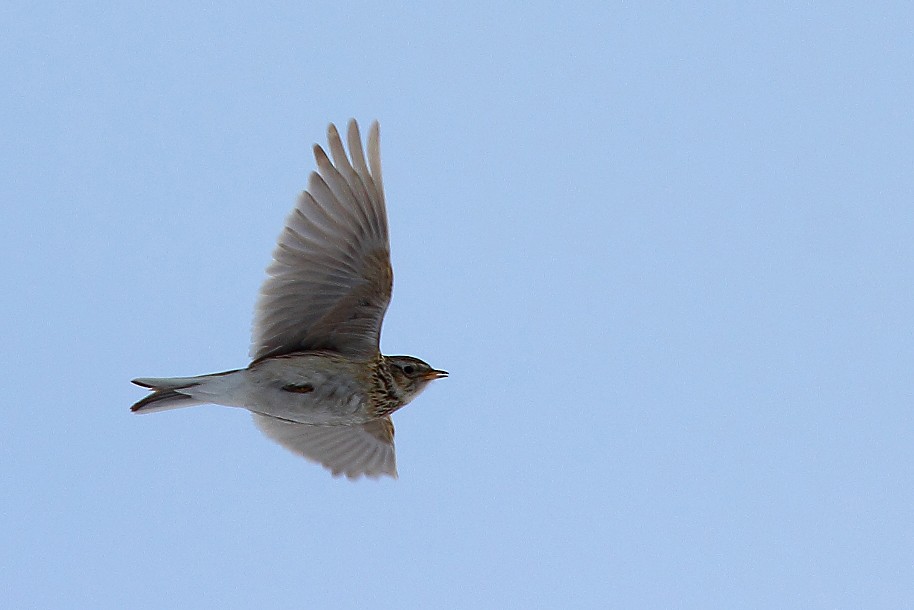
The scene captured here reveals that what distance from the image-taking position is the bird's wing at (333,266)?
9516mm

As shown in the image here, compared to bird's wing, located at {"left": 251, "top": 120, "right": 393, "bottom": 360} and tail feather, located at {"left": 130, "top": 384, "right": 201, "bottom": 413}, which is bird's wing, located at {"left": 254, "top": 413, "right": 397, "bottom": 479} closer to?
bird's wing, located at {"left": 251, "top": 120, "right": 393, "bottom": 360}

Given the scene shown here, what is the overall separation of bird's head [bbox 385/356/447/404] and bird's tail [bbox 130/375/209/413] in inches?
66.7

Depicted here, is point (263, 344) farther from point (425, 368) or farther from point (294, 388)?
point (425, 368)

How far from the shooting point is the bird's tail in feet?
30.9

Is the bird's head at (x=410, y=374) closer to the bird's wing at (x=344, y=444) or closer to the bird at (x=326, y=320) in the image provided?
the bird at (x=326, y=320)

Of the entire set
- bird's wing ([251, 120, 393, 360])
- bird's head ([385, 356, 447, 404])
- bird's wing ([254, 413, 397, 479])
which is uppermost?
bird's wing ([251, 120, 393, 360])

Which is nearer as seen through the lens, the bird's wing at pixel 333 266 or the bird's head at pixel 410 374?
the bird's wing at pixel 333 266

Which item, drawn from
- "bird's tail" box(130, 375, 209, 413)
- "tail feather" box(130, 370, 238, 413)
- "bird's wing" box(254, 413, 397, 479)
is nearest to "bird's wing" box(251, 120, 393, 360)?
"tail feather" box(130, 370, 238, 413)

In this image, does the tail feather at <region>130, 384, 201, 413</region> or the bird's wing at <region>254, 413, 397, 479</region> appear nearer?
the tail feather at <region>130, 384, 201, 413</region>

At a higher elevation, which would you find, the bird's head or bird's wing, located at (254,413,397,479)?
the bird's head

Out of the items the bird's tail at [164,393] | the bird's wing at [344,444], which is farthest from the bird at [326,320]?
the bird's wing at [344,444]

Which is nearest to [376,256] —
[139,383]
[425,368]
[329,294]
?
[329,294]

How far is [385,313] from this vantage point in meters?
9.95

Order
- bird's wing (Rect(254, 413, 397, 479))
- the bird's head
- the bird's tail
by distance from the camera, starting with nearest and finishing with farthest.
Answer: the bird's tail → the bird's head → bird's wing (Rect(254, 413, 397, 479))
